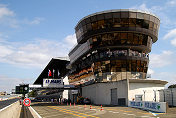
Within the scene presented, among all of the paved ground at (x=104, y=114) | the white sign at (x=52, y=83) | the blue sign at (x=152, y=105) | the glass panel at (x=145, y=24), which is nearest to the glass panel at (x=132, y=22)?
the glass panel at (x=145, y=24)

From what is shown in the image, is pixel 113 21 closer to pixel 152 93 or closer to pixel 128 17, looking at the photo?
pixel 128 17

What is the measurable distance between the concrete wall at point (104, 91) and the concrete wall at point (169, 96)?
6.89m

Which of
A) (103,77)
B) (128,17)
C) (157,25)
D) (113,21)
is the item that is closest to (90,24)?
(113,21)

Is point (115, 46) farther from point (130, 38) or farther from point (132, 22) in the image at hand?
point (132, 22)

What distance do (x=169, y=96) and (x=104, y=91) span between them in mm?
16929

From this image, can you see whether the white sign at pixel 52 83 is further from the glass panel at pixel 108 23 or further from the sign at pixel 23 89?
the sign at pixel 23 89

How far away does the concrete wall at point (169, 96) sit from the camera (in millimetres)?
34847

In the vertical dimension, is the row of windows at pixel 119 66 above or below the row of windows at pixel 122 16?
below

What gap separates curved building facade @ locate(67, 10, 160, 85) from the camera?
50.9 metres

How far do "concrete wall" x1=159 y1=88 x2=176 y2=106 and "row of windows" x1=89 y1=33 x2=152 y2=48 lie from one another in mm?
18047

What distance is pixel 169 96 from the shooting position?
119 feet

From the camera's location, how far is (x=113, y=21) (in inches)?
2002

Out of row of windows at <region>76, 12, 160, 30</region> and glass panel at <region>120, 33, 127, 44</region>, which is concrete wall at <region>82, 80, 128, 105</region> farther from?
row of windows at <region>76, 12, 160, 30</region>

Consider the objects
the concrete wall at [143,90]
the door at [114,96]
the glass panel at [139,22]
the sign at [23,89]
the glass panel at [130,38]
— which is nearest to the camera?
the sign at [23,89]
